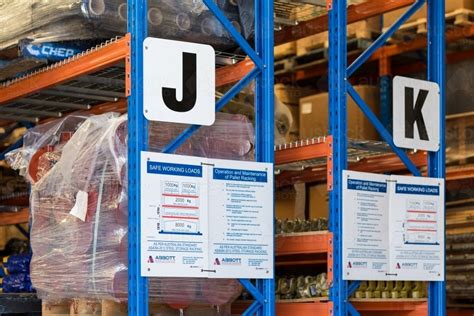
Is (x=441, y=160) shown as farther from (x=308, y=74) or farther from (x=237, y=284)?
(x=308, y=74)

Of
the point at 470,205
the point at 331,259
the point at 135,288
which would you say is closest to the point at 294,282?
the point at 331,259

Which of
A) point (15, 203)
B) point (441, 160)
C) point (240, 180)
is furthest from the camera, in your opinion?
point (15, 203)

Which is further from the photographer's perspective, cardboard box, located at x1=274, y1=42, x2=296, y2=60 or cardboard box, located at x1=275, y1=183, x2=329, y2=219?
cardboard box, located at x1=274, y1=42, x2=296, y2=60

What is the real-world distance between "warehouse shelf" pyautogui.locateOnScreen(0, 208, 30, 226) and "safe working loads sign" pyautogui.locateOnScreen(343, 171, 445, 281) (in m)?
3.74

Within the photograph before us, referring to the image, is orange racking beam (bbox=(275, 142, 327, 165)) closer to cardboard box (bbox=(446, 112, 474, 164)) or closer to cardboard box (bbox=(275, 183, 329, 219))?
cardboard box (bbox=(275, 183, 329, 219))

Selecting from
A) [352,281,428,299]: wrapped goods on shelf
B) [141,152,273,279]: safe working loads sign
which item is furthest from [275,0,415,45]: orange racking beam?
[352,281,428,299]: wrapped goods on shelf

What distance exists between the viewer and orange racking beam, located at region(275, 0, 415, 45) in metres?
8.04

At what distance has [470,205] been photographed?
10258 mm

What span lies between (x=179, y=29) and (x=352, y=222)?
5.56 feet

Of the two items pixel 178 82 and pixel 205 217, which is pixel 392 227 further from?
pixel 178 82

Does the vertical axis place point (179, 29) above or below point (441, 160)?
above

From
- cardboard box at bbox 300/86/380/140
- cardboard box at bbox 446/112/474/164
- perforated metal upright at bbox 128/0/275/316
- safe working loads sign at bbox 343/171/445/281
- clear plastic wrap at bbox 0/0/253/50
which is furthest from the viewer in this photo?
cardboard box at bbox 300/86/380/140

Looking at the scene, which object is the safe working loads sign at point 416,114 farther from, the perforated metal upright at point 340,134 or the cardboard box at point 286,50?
the cardboard box at point 286,50

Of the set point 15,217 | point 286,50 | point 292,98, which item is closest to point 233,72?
point 15,217
